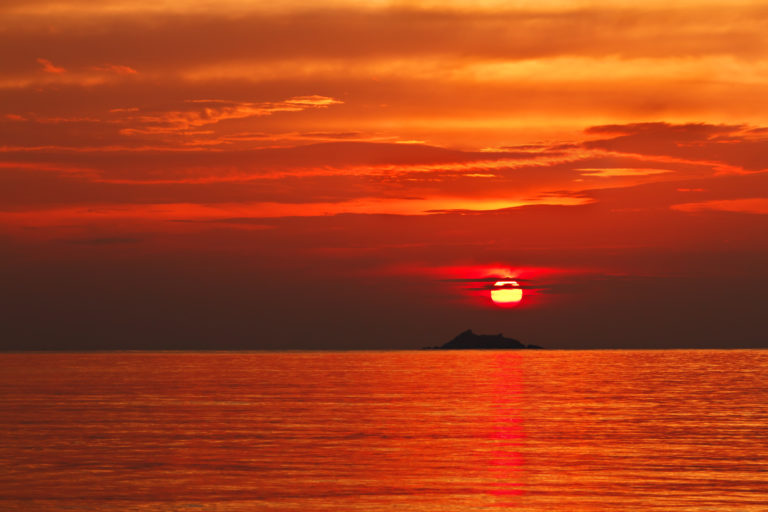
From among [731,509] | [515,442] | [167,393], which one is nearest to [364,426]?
[515,442]

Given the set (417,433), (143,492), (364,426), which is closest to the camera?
(143,492)

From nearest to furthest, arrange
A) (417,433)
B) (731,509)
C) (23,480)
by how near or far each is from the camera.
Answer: (731,509)
(23,480)
(417,433)

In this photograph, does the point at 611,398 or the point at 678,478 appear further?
the point at 611,398

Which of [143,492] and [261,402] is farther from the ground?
[261,402]

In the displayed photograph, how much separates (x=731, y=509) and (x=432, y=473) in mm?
11325

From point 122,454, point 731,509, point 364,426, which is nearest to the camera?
point 731,509

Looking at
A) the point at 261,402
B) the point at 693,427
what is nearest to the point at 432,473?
the point at 693,427

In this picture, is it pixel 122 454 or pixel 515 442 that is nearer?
pixel 122 454

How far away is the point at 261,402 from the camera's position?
241 feet

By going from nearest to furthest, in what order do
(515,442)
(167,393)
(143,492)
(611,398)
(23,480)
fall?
1. (143,492)
2. (23,480)
3. (515,442)
4. (611,398)
5. (167,393)

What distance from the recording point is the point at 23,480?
34062 mm

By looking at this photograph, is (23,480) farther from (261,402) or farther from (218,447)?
(261,402)

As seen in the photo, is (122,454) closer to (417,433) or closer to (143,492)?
(143,492)

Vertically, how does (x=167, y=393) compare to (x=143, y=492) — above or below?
above
